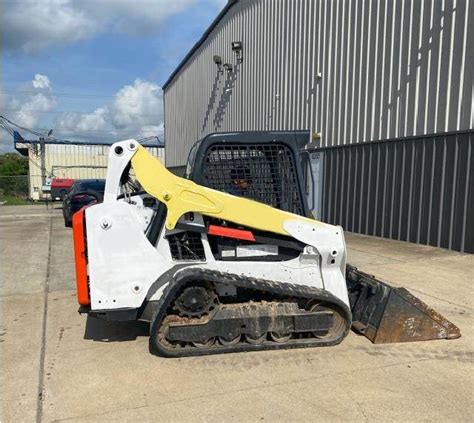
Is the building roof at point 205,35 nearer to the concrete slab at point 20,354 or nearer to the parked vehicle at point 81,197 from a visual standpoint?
the parked vehicle at point 81,197

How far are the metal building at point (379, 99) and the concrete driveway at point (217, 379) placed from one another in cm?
458

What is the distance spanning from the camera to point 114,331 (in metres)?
4.73

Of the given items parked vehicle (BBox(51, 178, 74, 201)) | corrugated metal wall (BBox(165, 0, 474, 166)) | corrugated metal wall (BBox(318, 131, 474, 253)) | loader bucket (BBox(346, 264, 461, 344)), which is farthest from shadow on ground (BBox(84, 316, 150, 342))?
parked vehicle (BBox(51, 178, 74, 201))

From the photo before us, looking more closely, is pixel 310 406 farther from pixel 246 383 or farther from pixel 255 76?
pixel 255 76

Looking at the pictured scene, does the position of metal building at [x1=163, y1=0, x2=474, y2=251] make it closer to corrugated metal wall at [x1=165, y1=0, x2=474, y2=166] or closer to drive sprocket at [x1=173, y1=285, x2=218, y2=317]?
corrugated metal wall at [x1=165, y1=0, x2=474, y2=166]

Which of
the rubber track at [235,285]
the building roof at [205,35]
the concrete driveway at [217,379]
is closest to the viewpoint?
the concrete driveway at [217,379]

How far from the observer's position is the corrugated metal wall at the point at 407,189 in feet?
29.2

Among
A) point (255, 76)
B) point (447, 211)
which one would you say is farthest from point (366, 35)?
point (255, 76)

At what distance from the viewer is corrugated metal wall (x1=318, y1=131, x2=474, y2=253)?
891 cm

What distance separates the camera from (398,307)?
4.31 meters

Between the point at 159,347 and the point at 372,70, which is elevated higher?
the point at 372,70

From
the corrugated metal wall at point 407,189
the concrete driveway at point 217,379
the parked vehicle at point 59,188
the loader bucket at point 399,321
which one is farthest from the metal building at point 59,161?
the loader bucket at point 399,321

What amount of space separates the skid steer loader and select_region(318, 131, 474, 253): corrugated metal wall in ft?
17.1

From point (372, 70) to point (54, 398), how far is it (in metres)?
10.6
